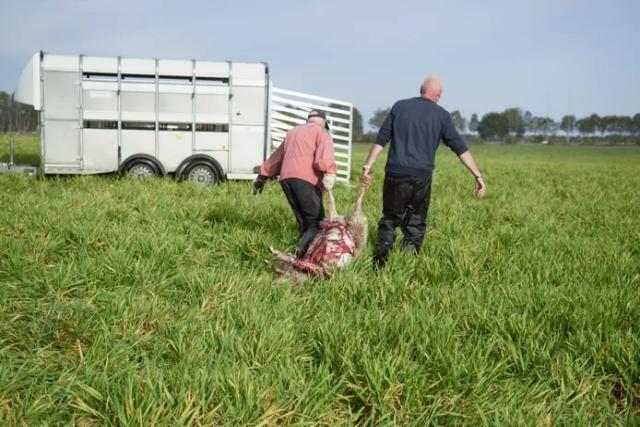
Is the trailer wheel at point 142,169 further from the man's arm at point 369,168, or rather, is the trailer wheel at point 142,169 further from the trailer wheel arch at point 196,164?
the man's arm at point 369,168

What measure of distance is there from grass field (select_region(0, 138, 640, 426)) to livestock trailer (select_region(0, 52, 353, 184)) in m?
5.74

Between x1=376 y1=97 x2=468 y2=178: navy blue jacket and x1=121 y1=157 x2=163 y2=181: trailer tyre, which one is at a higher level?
x1=376 y1=97 x2=468 y2=178: navy blue jacket

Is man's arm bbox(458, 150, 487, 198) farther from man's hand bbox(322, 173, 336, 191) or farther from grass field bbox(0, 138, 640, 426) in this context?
man's hand bbox(322, 173, 336, 191)

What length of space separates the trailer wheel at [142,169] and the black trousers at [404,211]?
7.70 metres

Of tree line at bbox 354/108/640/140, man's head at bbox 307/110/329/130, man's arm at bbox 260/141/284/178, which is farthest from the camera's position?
tree line at bbox 354/108/640/140

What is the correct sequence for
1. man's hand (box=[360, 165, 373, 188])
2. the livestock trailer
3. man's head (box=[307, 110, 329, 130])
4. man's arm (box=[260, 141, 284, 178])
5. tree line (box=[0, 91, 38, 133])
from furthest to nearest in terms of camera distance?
tree line (box=[0, 91, 38, 133]), the livestock trailer, man's arm (box=[260, 141, 284, 178]), man's head (box=[307, 110, 329, 130]), man's hand (box=[360, 165, 373, 188])

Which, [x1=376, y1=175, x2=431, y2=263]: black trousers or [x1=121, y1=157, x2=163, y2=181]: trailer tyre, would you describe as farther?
[x1=121, y1=157, x2=163, y2=181]: trailer tyre

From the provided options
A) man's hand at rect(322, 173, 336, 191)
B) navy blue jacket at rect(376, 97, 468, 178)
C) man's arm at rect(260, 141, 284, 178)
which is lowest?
man's hand at rect(322, 173, 336, 191)

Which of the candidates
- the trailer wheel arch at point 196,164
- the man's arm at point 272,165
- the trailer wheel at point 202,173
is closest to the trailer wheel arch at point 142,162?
the trailer wheel arch at point 196,164

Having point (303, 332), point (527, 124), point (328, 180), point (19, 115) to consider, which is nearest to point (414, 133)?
point (328, 180)

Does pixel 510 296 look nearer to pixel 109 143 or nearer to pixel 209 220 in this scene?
pixel 209 220

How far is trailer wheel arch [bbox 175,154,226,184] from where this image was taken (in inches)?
480

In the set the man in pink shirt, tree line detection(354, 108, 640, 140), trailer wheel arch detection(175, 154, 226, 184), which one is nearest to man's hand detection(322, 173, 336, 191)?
the man in pink shirt

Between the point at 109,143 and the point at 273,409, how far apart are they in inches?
429
